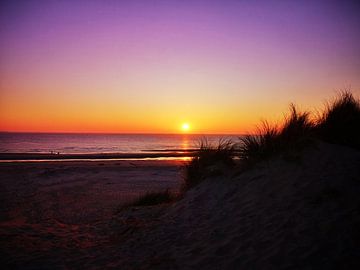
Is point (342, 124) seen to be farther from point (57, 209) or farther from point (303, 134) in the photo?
point (57, 209)

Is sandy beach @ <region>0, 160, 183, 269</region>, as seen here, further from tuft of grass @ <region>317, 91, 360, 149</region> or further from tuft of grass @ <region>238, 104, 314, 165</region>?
tuft of grass @ <region>317, 91, 360, 149</region>

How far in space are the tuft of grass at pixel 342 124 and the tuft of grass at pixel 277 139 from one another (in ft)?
1.06

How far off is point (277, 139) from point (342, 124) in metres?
1.53

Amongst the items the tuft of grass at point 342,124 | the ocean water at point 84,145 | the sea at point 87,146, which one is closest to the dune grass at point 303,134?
the tuft of grass at point 342,124

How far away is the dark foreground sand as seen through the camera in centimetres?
446

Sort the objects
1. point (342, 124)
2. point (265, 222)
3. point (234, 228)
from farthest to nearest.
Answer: point (342, 124), point (234, 228), point (265, 222)

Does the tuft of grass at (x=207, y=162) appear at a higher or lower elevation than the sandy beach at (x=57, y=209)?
higher

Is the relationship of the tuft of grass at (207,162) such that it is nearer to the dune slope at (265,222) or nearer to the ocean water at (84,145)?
the dune slope at (265,222)

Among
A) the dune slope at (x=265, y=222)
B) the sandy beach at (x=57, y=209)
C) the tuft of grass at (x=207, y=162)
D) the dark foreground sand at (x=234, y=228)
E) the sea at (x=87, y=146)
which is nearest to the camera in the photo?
the dune slope at (x=265, y=222)

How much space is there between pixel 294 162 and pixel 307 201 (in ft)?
4.75

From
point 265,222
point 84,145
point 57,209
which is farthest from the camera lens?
point 84,145

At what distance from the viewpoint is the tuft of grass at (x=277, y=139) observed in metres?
7.32

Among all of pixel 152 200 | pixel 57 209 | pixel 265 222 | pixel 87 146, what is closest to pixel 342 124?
pixel 265 222

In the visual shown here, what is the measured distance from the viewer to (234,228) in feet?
18.5
